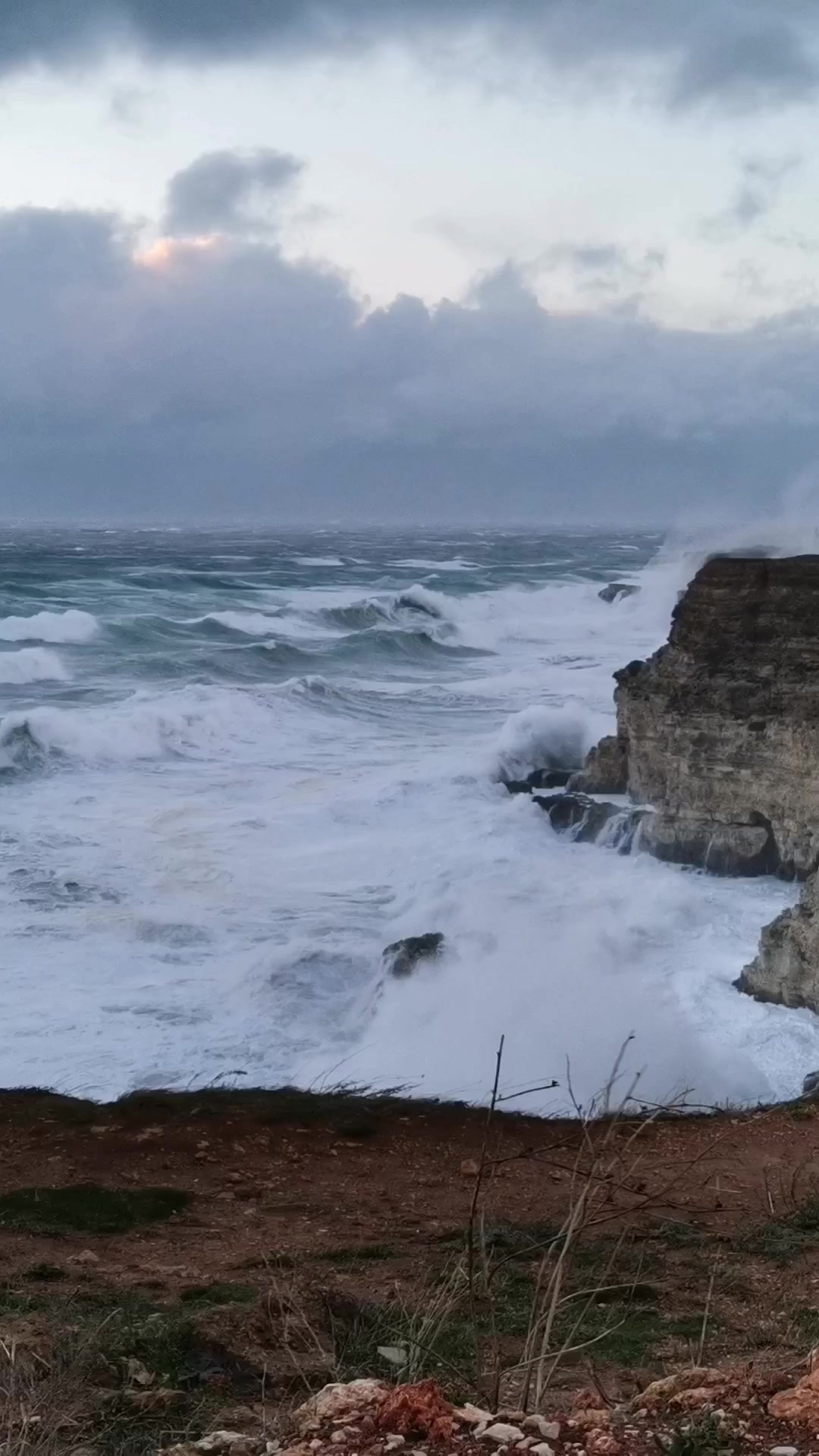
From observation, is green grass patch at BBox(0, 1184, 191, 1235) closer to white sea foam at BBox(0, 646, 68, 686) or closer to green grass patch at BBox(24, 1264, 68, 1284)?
green grass patch at BBox(24, 1264, 68, 1284)

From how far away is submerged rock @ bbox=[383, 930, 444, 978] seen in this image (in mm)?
12797

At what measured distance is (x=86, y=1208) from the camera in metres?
8.33

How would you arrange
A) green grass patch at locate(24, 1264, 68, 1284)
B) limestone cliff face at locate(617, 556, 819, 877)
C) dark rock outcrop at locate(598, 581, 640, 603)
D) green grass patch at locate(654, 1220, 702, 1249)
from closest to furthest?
green grass patch at locate(24, 1264, 68, 1284), green grass patch at locate(654, 1220, 702, 1249), limestone cliff face at locate(617, 556, 819, 877), dark rock outcrop at locate(598, 581, 640, 603)

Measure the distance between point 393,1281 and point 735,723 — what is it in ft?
33.6

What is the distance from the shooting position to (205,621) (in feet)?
142

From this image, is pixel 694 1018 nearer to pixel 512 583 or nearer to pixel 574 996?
pixel 574 996

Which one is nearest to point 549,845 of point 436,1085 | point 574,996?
point 574,996

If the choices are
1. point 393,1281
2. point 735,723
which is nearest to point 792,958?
point 735,723

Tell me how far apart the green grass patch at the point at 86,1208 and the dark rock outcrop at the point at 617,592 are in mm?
44356

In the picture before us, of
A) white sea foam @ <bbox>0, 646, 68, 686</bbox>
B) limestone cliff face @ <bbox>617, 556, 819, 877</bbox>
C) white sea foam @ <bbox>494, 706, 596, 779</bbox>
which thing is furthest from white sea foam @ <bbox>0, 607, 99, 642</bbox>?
limestone cliff face @ <bbox>617, 556, 819, 877</bbox>

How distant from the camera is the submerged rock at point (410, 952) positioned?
12797 millimetres

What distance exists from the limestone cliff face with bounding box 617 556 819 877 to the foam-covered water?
65 cm

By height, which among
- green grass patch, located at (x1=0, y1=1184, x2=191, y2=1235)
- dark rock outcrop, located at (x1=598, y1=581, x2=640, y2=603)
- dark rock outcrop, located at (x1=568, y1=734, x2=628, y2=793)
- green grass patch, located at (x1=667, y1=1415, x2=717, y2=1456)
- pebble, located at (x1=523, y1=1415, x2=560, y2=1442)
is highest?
dark rock outcrop, located at (x1=598, y1=581, x2=640, y2=603)

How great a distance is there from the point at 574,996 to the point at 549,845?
5108 millimetres
